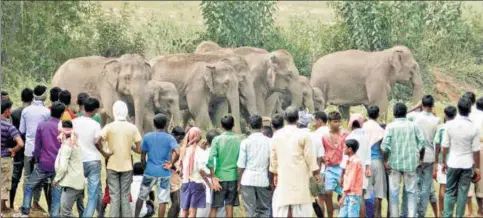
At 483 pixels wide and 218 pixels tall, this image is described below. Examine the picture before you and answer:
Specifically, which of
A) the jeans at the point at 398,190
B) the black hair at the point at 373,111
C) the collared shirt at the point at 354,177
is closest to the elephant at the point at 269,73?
the black hair at the point at 373,111

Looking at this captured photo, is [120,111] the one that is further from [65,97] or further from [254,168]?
[254,168]

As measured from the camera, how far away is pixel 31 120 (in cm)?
1864

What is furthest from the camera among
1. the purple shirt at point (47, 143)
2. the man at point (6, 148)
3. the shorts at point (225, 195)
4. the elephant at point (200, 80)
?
the elephant at point (200, 80)

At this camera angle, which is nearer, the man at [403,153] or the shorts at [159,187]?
the man at [403,153]

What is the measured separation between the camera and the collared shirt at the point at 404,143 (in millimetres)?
17797

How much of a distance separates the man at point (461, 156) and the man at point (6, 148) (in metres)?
5.26

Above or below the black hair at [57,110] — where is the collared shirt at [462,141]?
below

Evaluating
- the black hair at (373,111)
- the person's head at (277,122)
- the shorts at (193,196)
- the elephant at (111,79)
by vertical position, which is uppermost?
the elephant at (111,79)

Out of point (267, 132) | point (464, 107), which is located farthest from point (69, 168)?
point (464, 107)

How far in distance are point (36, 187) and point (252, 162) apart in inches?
111

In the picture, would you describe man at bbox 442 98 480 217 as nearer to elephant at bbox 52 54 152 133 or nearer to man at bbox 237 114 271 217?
man at bbox 237 114 271 217

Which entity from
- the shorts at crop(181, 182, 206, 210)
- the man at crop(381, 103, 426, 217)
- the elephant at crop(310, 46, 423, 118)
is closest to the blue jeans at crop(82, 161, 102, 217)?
the shorts at crop(181, 182, 206, 210)

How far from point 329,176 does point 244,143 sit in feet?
3.76

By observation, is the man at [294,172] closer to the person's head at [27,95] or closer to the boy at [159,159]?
the boy at [159,159]
